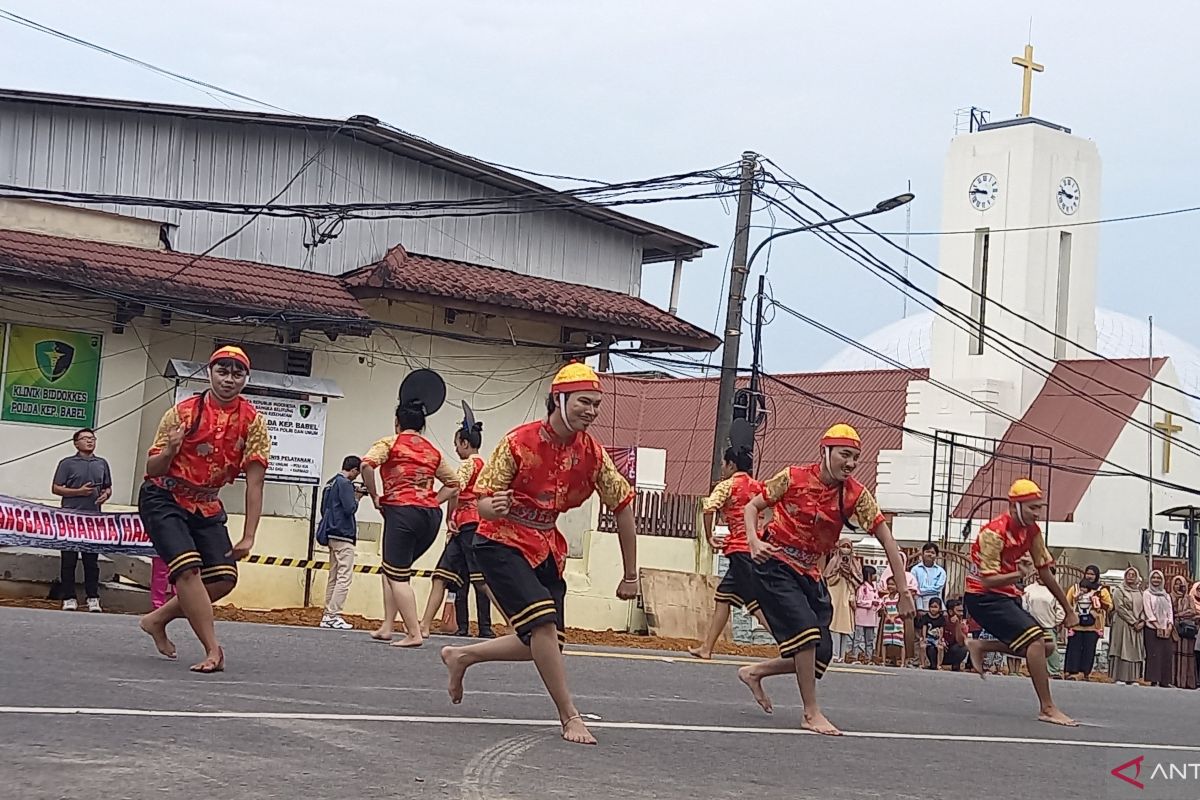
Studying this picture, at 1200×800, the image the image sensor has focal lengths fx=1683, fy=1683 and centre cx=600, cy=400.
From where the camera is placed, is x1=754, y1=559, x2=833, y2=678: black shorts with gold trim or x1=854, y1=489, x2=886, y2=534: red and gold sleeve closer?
x1=754, y1=559, x2=833, y2=678: black shorts with gold trim

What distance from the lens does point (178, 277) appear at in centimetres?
2200

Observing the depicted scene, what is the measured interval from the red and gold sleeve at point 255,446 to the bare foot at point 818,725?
145 inches

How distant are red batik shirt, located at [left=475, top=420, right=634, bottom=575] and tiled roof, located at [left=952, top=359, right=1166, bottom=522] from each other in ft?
117

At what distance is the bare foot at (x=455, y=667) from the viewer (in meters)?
9.02

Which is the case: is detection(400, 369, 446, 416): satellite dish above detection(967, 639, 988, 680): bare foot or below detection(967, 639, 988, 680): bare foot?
above

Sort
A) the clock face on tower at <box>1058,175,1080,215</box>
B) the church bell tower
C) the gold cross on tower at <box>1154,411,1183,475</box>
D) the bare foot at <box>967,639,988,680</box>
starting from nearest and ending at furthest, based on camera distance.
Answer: the bare foot at <box>967,639,988,680</box>, the gold cross on tower at <box>1154,411,1183,475</box>, the church bell tower, the clock face on tower at <box>1058,175,1080,215</box>

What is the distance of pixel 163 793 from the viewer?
6.20 metres

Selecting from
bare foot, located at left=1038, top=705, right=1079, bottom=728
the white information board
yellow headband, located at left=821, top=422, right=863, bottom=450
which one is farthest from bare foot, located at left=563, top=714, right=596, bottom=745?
the white information board

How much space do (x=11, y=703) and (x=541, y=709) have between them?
3093 millimetres

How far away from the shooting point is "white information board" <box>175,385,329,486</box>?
23062mm

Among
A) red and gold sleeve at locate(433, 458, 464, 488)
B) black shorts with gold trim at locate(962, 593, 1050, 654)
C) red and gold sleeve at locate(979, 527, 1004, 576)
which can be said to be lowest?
black shorts with gold trim at locate(962, 593, 1050, 654)

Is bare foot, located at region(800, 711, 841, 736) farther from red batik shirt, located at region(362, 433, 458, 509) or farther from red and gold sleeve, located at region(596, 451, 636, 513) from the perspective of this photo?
red batik shirt, located at region(362, 433, 458, 509)

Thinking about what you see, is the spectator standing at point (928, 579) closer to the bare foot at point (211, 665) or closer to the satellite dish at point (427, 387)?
the satellite dish at point (427, 387)

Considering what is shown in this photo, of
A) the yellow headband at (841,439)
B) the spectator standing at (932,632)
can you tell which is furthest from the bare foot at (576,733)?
the spectator standing at (932,632)
